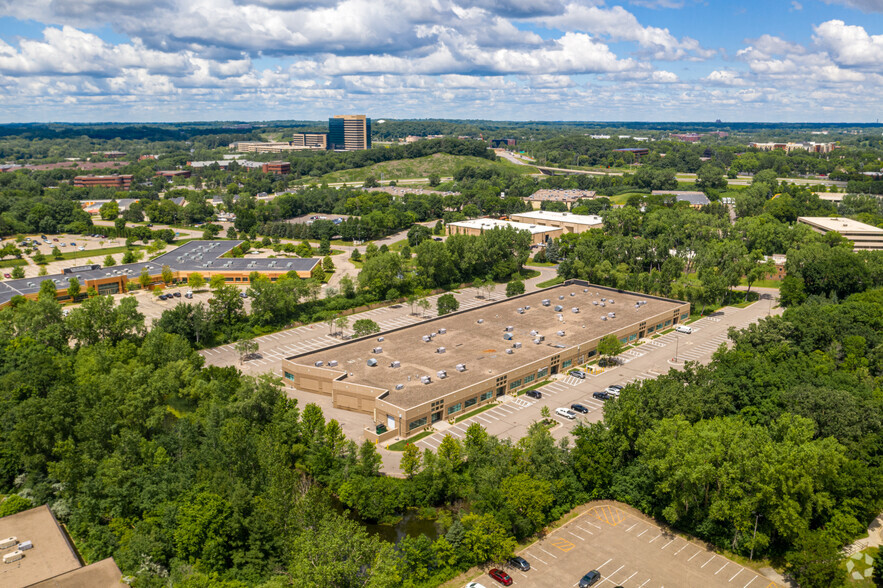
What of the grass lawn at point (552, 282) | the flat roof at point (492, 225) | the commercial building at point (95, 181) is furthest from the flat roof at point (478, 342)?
the commercial building at point (95, 181)

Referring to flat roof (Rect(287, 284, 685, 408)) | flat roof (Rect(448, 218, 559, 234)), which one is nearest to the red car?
flat roof (Rect(287, 284, 685, 408))

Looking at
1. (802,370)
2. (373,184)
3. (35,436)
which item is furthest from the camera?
(373,184)

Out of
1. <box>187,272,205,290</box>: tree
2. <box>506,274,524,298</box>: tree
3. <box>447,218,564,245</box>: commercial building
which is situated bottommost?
<box>187,272,205,290</box>: tree

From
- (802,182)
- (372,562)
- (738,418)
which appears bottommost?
(372,562)

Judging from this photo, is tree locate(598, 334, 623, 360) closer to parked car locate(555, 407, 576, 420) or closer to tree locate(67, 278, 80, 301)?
parked car locate(555, 407, 576, 420)

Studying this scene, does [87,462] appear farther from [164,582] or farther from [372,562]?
[372,562]

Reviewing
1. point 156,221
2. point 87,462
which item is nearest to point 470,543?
point 87,462
